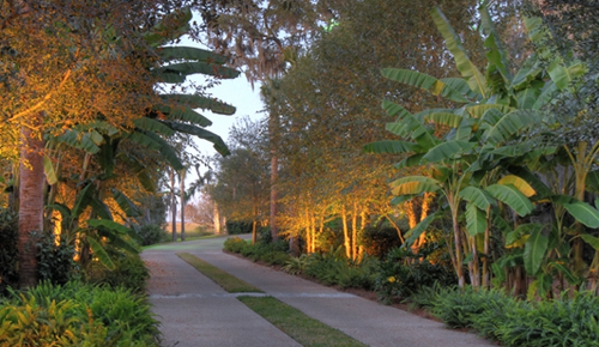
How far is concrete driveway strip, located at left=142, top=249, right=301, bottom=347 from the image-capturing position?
31.1 ft

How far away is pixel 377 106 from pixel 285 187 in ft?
31.2

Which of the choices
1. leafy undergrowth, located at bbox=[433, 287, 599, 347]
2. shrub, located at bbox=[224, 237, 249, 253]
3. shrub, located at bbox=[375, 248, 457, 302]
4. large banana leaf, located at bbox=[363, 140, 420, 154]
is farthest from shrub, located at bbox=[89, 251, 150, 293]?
shrub, located at bbox=[224, 237, 249, 253]

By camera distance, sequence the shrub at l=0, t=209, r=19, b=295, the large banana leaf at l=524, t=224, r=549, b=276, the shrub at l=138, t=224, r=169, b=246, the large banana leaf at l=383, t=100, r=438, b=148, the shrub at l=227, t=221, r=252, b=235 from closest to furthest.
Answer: the large banana leaf at l=524, t=224, r=549, b=276
the shrub at l=0, t=209, r=19, b=295
the large banana leaf at l=383, t=100, r=438, b=148
the shrub at l=138, t=224, r=169, b=246
the shrub at l=227, t=221, r=252, b=235

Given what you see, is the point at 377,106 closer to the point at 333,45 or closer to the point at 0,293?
the point at 333,45

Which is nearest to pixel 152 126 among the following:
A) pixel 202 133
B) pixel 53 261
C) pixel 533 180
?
pixel 202 133

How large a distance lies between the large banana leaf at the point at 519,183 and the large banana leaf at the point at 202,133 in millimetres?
6984

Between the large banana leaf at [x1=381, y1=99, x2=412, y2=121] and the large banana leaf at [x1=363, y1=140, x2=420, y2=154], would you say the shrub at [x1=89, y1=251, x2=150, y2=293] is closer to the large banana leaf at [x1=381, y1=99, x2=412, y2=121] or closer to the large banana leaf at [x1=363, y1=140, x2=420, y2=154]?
the large banana leaf at [x1=363, y1=140, x2=420, y2=154]

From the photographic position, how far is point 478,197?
11484 mm

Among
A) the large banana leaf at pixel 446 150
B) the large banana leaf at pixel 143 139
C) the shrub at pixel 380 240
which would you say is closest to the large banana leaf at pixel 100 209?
the large banana leaf at pixel 143 139

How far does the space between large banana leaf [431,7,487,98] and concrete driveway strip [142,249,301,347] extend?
22.0 ft

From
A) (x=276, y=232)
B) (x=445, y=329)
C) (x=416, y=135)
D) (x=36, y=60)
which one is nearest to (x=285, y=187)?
(x=276, y=232)

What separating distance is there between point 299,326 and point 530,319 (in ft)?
12.8

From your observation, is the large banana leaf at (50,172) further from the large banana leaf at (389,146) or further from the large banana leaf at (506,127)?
the large banana leaf at (506,127)

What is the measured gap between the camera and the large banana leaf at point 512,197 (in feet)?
35.5
